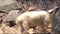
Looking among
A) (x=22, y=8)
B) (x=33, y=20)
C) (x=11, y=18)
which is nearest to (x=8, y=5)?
(x=22, y=8)

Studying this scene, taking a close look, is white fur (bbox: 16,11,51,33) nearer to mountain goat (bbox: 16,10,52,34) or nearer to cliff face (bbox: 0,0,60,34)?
mountain goat (bbox: 16,10,52,34)

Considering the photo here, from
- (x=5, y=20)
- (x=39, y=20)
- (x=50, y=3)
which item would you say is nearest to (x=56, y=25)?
(x=39, y=20)

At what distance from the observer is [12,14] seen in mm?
2938

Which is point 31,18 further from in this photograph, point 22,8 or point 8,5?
point 8,5

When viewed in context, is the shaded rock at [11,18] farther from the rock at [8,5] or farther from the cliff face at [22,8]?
the rock at [8,5]

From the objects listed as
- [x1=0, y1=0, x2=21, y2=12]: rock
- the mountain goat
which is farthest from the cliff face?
the mountain goat

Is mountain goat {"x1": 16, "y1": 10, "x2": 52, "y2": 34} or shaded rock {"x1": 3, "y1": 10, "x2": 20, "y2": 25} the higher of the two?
mountain goat {"x1": 16, "y1": 10, "x2": 52, "y2": 34}

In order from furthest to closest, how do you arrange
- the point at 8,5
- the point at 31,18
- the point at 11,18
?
the point at 8,5 < the point at 11,18 < the point at 31,18

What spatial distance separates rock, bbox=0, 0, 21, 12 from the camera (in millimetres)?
3422

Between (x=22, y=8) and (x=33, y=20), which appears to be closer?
(x=33, y=20)

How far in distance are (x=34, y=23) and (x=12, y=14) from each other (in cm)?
72

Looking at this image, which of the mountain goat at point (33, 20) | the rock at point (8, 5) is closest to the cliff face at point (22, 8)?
the rock at point (8, 5)

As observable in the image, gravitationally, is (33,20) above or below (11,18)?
above

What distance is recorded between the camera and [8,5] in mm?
3479
